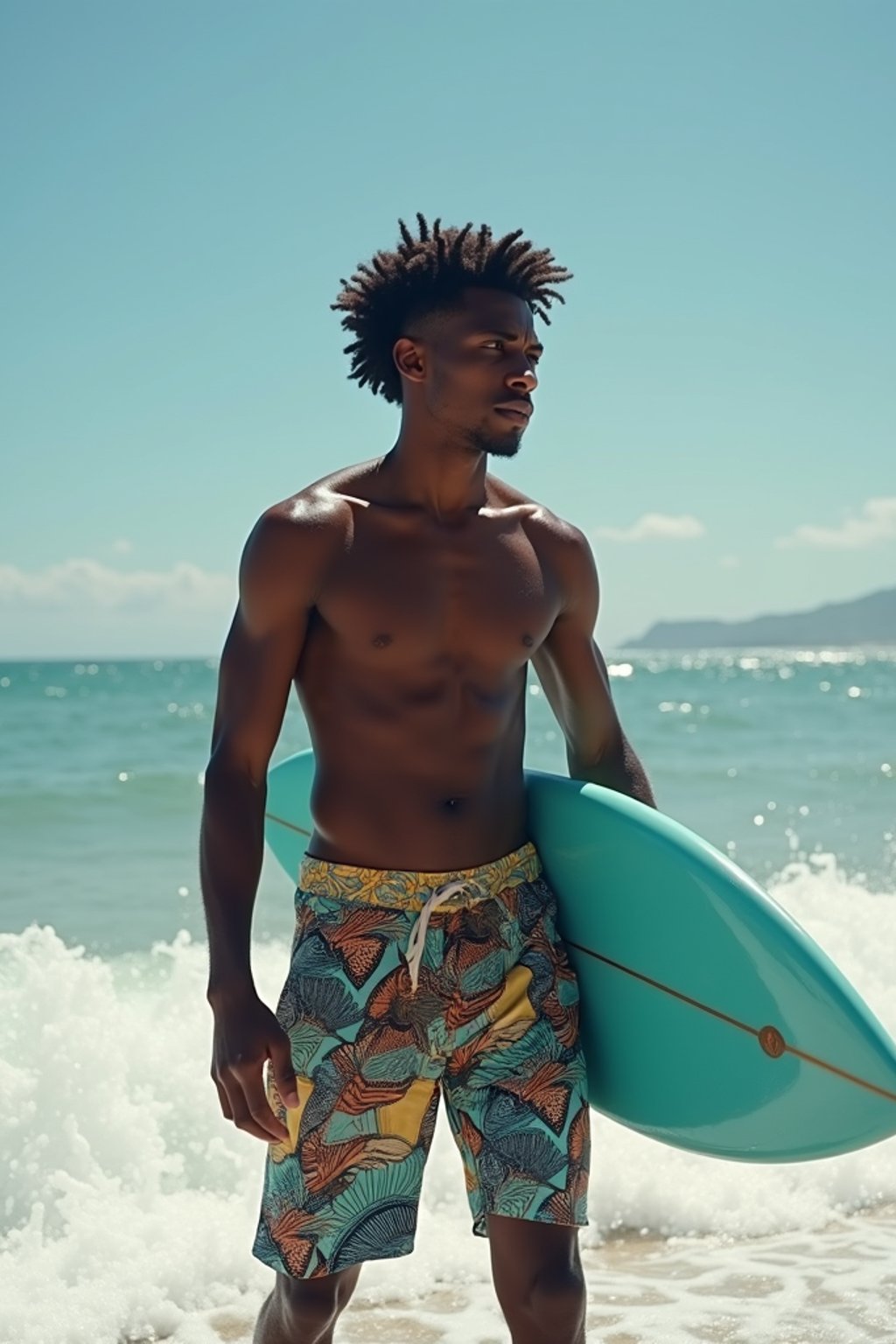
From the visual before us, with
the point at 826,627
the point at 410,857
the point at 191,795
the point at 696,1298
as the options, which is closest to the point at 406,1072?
the point at 410,857

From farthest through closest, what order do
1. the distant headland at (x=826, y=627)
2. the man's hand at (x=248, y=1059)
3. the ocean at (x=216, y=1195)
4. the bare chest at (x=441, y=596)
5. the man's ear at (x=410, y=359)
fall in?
the distant headland at (x=826, y=627), the ocean at (x=216, y=1195), the man's ear at (x=410, y=359), the bare chest at (x=441, y=596), the man's hand at (x=248, y=1059)

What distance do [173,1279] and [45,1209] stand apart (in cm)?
70

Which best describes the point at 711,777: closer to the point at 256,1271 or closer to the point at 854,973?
the point at 854,973

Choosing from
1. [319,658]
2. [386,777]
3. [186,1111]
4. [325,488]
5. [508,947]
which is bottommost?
[186,1111]

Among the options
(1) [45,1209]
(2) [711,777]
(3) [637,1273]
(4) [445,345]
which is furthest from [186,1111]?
(2) [711,777]

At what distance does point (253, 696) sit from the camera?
2.34 m

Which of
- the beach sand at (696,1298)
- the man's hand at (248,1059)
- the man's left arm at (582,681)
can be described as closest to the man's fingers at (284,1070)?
the man's hand at (248,1059)

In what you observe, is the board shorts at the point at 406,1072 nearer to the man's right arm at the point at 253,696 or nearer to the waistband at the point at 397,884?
the waistband at the point at 397,884

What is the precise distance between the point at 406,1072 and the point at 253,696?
0.61 m

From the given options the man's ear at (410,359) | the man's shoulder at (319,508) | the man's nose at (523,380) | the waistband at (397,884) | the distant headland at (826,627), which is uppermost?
the distant headland at (826,627)

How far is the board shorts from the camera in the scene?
2311mm

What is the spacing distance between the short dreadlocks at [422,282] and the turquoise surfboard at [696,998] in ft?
2.57

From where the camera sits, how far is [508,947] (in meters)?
2.44

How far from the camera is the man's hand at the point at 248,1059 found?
7.18 ft
